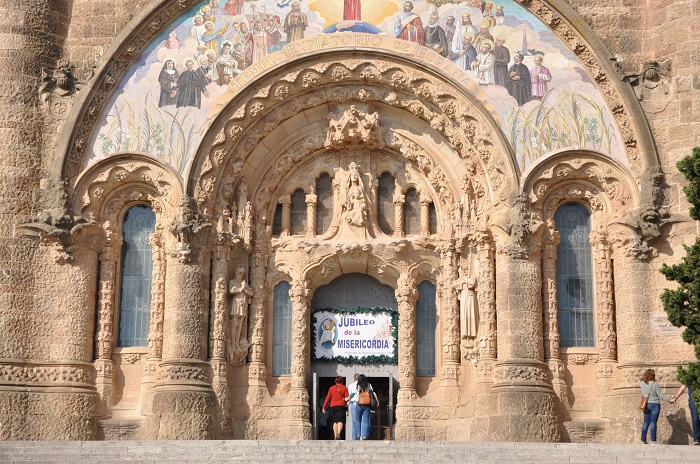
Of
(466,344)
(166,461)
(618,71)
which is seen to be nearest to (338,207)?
(466,344)

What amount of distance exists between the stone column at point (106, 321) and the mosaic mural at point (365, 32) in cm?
185

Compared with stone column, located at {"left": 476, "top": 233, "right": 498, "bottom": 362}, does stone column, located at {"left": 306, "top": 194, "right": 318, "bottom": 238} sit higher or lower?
higher

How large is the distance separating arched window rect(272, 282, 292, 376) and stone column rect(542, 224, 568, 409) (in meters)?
5.06

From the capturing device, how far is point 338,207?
925 inches

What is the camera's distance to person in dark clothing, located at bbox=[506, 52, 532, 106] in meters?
22.2

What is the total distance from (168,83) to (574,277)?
8741 millimetres

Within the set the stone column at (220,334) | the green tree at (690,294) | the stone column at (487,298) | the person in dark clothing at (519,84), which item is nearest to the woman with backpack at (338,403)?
the stone column at (220,334)

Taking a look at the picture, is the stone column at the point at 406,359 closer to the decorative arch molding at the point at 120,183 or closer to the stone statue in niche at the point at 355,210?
the stone statue in niche at the point at 355,210

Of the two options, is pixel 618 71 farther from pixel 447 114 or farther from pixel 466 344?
pixel 466 344

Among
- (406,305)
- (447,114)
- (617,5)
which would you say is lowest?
(406,305)

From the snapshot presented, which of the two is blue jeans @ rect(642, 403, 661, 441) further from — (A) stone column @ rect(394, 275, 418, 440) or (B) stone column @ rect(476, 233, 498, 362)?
(A) stone column @ rect(394, 275, 418, 440)

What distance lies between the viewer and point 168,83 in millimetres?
22672

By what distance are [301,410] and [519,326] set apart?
178 inches

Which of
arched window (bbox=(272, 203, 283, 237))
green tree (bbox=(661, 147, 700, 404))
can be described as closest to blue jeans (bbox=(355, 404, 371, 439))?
arched window (bbox=(272, 203, 283, 237))
